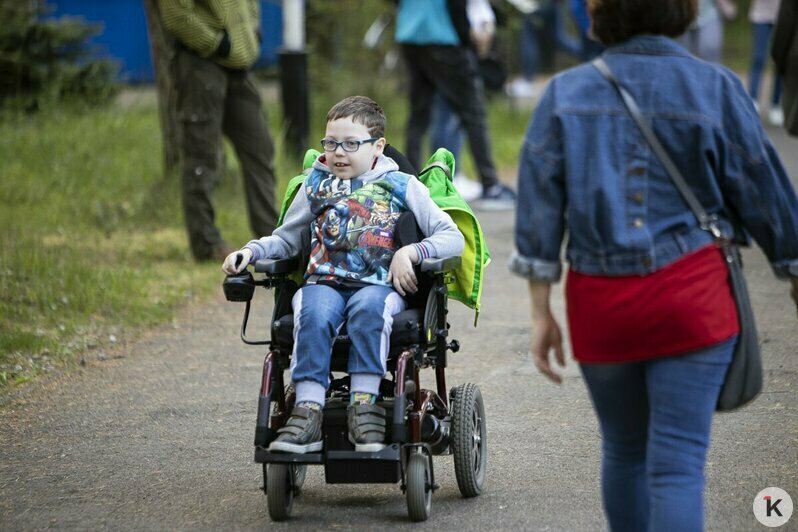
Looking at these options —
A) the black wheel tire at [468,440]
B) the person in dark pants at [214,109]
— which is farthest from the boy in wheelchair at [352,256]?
the person in dark pants at [214,109]

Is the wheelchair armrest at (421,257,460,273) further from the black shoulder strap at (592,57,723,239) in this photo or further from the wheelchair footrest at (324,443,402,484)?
the black shoulder strap at (592,57,723,239)

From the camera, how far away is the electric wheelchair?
4.00 m

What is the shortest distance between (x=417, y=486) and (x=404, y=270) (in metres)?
0.69

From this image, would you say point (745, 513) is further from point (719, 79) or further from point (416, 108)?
point (416, 108)

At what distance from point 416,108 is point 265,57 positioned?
9.76 metres

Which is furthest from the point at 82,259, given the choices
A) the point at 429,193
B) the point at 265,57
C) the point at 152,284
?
the point at 265,57

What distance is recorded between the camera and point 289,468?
13.7 ft

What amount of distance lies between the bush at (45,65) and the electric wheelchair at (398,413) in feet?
33.7

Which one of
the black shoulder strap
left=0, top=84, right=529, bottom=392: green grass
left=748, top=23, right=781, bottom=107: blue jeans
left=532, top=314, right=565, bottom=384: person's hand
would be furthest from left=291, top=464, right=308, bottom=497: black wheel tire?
left=748, top=23, right=781, bottom=107: blue jeans

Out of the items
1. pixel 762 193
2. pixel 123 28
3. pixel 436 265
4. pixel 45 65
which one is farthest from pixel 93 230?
pixel 123 28

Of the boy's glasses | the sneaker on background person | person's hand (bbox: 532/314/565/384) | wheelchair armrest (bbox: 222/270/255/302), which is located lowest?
the sneaker on background person

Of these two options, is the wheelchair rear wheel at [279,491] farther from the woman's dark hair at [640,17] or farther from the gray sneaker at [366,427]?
the woman's dark hair at [640,17]

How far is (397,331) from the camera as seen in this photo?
13.6 ft

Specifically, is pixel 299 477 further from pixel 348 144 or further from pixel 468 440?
pixel 348 144
